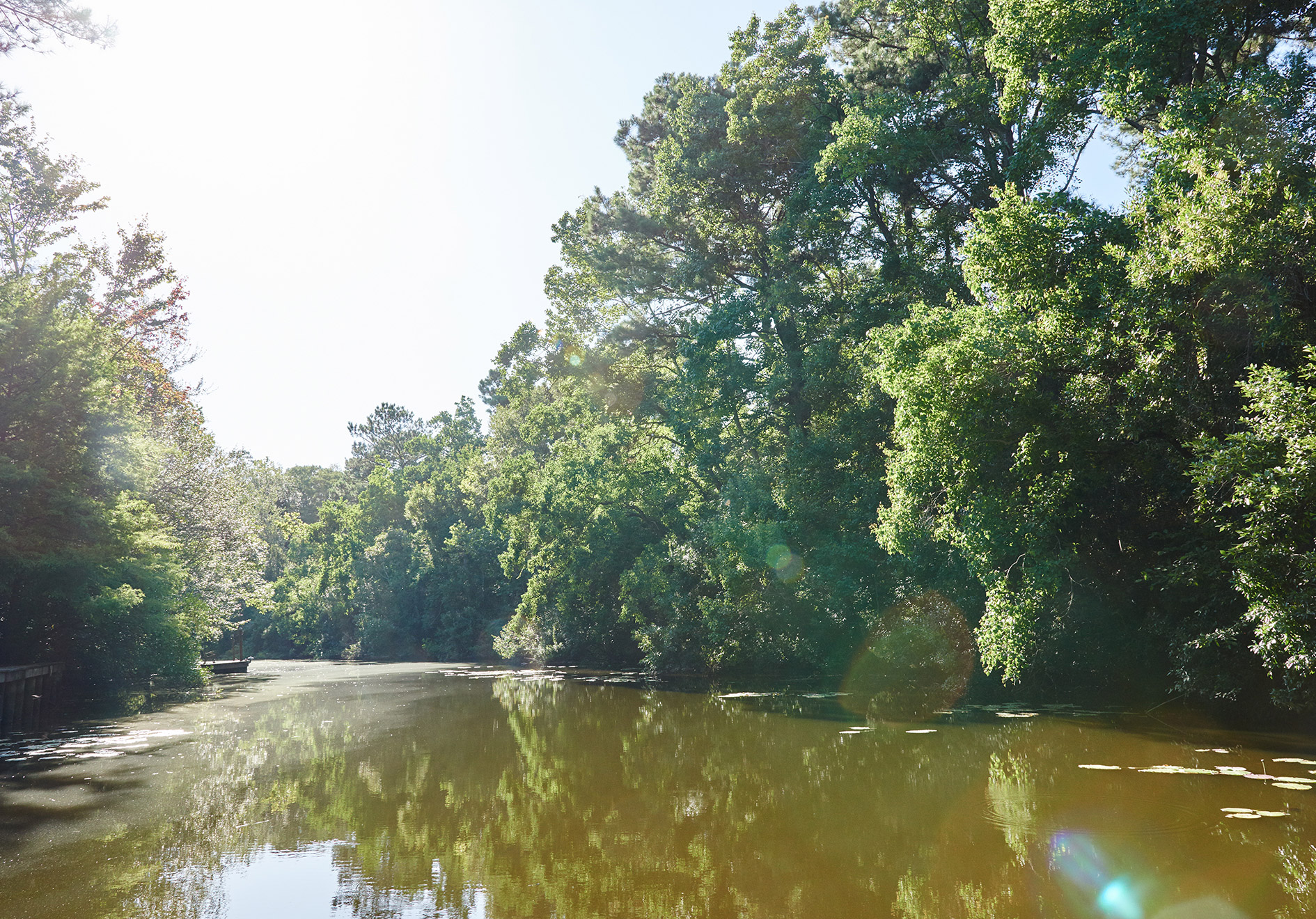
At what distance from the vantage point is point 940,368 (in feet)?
46.5

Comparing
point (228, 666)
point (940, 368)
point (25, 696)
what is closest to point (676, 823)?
point (940, 368)

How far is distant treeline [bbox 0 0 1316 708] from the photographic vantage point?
474 inches

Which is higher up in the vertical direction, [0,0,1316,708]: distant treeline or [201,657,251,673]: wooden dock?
[0,0,1316,708]: distant treeline

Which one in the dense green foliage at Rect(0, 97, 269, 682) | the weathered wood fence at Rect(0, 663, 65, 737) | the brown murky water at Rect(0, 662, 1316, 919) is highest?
the dense green foliage at Rect(0, 97, 269, 682)

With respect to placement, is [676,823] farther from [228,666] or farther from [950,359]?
[228,666]

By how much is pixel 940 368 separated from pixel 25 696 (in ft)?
66.0

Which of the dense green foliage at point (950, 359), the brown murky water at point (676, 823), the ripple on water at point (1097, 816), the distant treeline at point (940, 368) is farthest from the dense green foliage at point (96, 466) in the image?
the ripple on water at point (1097, 816)

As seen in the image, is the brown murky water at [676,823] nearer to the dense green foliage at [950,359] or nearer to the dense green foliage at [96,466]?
the dense green foliage at [950,359]

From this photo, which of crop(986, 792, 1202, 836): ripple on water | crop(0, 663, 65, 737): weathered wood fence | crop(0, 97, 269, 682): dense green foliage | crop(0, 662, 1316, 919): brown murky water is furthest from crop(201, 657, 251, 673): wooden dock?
crop(986, 792, 1202, 836): ripple on water

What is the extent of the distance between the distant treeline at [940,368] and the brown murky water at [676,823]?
2.60m

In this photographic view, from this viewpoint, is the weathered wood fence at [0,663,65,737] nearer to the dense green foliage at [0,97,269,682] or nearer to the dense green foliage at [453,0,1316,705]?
the dense green foliage at [0,97,269,682]

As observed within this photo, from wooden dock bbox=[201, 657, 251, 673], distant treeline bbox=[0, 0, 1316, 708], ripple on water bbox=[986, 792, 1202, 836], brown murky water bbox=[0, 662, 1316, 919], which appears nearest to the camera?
brown murky water bbox=[0, 662, 1316, 919]

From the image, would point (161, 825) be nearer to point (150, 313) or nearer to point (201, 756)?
point (201, 756)

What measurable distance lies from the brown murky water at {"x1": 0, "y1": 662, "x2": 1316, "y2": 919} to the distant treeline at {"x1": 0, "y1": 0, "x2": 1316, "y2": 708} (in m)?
2.60
